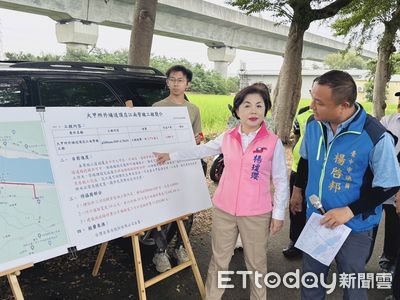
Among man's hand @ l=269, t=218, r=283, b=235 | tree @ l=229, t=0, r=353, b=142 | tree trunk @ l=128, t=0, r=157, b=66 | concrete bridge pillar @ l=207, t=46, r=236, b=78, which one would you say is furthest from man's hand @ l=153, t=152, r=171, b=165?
concrete bridge pillar @ l=207, t=46, r=236, b=78

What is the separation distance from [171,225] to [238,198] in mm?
1133

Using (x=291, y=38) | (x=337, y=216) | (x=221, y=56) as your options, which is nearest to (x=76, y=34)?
(x=291, y=38)

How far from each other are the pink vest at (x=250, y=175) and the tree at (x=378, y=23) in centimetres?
991

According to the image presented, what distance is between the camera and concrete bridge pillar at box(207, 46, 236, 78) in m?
21.9

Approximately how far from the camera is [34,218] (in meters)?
1.88

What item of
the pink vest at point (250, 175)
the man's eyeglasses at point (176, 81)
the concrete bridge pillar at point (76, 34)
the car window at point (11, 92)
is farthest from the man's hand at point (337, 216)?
the concrete bridge pillar at point (76, 34)

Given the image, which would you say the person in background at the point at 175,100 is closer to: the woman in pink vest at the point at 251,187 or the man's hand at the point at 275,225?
the woman in pink vest at the point at 251,187

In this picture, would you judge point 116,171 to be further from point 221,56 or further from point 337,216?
point 221,56

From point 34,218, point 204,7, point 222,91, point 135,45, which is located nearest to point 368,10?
point 204,7

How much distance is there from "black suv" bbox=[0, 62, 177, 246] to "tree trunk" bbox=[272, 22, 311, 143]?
6.35 meters

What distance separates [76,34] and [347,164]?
13587 mm

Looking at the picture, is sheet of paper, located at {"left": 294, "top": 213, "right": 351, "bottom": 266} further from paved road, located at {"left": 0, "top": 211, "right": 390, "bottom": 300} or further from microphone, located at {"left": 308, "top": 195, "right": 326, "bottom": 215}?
paved road, located at {"left": 0, "top": 211, "right": 390, "bottom": 300}

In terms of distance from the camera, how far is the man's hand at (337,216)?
2045 millimetres

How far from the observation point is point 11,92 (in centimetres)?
249
